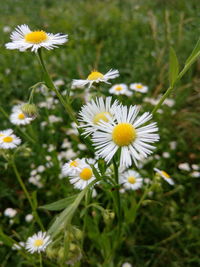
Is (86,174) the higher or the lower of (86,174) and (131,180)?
the higher

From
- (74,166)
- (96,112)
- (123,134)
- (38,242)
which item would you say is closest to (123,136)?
(123,134)

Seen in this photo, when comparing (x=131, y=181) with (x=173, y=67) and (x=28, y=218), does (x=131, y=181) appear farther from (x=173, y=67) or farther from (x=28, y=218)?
(x=173, y=67)

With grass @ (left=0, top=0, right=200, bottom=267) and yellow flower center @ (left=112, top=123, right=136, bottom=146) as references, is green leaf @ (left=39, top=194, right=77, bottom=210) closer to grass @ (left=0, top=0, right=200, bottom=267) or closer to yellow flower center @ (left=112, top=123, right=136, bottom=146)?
yellow flower center @ (left=112, top=123, right=136, bottom=146)

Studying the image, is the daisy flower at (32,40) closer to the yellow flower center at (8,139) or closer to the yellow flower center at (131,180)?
the yellow flower center at (8,139)

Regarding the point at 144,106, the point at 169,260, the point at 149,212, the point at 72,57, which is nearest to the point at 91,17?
the point at 72,57

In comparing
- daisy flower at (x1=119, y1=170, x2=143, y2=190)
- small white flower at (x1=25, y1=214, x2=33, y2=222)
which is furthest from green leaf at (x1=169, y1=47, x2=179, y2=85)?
small white flower at (x1=25, y1=214, x2=33, y2=222)

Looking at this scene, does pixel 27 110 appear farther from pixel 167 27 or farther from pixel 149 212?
pixel 167 27
